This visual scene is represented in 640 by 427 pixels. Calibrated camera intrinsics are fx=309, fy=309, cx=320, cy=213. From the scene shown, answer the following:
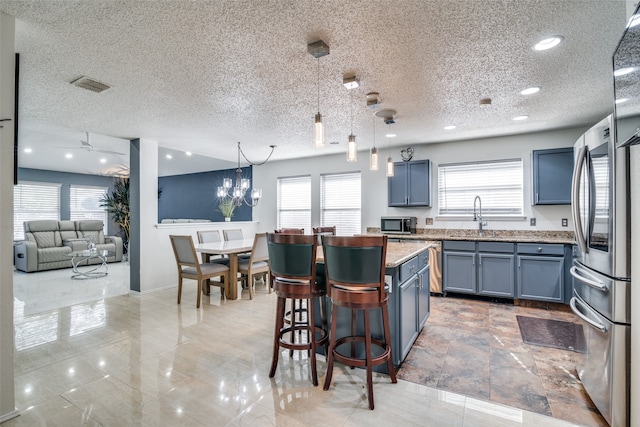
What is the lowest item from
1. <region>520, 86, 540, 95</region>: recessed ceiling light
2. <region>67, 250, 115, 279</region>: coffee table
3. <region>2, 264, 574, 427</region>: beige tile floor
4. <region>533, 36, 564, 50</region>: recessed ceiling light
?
<region>2, 264, 574, 427</region>: beige tile floor

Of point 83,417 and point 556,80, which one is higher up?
point 556,80

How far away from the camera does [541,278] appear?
4004 mm

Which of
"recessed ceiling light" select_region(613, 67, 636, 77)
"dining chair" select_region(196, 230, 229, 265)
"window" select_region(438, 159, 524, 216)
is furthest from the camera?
"dining chair" select_region(196, 230, 229, 265)

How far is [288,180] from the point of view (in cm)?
677

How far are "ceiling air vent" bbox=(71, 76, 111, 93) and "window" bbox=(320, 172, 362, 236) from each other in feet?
13.3

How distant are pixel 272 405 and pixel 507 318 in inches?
121

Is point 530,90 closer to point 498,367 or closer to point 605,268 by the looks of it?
point 605,268

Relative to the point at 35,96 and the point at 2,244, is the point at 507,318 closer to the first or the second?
the point at 2,244

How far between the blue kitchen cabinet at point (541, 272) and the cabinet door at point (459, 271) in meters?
0.56

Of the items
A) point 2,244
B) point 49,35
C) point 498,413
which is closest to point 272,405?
point 498,413

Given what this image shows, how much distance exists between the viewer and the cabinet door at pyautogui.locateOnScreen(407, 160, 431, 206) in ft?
16.6

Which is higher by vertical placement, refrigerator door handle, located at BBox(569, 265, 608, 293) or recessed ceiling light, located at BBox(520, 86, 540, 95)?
recessed ceiling light, located at BBox(520, 86, 540, 95)

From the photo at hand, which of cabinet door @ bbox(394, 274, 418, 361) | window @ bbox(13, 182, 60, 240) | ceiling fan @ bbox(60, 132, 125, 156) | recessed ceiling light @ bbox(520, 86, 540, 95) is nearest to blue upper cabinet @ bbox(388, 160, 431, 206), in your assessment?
recessed ceiling light @ bbox(520, 86, 540, 95)

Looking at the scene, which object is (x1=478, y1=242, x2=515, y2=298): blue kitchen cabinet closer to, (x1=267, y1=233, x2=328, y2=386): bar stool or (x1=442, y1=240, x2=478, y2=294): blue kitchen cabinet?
(x1=442, y1=240, x2=478, y2=294): blue kitchen cabinet
